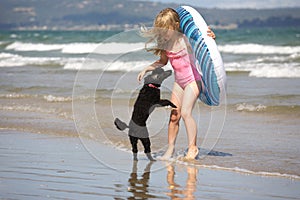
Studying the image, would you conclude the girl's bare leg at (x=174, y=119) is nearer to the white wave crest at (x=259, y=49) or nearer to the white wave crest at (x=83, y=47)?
the white wave crest at (x=83, y=47)

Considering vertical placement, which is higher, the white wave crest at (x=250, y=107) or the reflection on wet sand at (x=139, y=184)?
the white wave crest at (x=250, y=107)

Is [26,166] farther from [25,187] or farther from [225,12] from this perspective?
[225,12]

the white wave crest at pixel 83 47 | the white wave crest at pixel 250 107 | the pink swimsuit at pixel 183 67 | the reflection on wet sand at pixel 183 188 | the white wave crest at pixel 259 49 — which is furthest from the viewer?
the white wave crest at pixel 259 49

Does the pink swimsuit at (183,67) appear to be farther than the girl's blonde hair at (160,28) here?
Yes

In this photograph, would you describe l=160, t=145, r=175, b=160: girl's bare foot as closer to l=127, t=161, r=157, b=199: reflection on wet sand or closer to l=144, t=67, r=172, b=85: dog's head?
l=127, t=161, r=157, b=199: reflection on wet sand

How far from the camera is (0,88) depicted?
13391mm

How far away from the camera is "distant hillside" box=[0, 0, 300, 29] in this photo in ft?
284

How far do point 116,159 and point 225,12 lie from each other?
318ft

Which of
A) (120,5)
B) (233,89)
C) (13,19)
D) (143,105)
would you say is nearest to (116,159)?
(143,105)

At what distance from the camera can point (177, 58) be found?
583 cm

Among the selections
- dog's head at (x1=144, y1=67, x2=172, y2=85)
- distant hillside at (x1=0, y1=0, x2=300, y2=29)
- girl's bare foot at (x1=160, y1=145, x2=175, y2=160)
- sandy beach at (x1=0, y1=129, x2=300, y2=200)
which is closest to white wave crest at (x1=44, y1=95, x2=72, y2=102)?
sandy beach at (x1=0, y1=129, x2=300, y2=200)

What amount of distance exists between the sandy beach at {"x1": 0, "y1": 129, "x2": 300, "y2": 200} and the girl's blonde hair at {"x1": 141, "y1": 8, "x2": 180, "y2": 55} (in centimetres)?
110

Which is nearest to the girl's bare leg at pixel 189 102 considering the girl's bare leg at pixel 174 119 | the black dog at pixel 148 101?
the girl's bare leg at pixel 174 119

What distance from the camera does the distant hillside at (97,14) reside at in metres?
86.7
